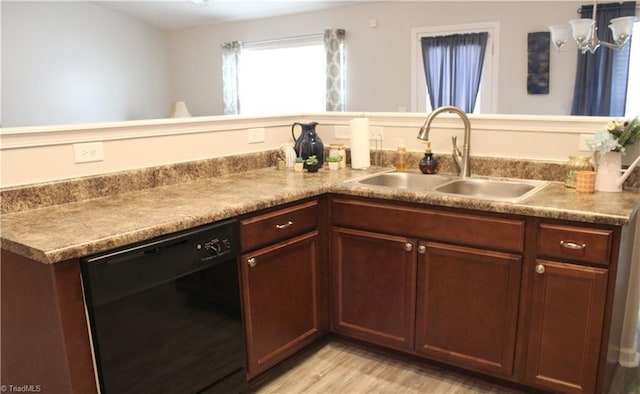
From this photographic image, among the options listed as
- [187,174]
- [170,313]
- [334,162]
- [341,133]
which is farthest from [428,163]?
[170,313]

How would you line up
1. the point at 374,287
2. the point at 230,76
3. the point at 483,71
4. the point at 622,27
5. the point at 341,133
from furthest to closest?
the point at 230,76 < the point at 483,71 < the point at 341,133 < the point at 374,287 < the point at 622,27

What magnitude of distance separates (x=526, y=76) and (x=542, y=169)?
3.01m

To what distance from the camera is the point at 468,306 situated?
2.10 m

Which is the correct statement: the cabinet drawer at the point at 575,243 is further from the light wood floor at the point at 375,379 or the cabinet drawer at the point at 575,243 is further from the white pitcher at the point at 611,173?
the light wood floor at the point at 375,379

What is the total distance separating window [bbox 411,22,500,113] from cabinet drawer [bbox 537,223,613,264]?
3.69 meters

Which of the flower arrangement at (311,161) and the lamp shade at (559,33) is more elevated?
the lamp shade at (559,33)

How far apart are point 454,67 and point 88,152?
4276 millimetres

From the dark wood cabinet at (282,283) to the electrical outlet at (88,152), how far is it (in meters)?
0.69

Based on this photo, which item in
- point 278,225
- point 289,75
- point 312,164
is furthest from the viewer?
point 289,75

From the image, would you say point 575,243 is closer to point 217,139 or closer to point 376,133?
point 376,133

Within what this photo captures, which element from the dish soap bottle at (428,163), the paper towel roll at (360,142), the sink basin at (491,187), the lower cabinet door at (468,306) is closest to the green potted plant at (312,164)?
the paper towel roll at (360,142)

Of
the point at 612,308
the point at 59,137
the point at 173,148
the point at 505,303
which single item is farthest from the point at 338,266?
the point at 59,137

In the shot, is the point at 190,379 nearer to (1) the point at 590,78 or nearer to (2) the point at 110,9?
(1) the point at 590,78

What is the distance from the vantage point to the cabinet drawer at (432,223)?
1943mm
